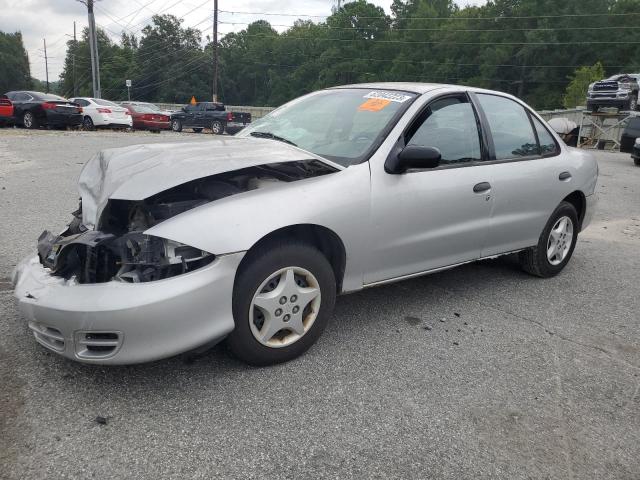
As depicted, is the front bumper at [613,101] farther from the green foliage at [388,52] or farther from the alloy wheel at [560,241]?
the green foliage at [388,52]

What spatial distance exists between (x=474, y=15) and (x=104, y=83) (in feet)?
198

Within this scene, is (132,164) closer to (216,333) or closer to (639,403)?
(216,333)

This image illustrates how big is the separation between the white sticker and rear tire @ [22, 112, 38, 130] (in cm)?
1867

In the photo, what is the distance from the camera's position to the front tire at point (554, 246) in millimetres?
4559

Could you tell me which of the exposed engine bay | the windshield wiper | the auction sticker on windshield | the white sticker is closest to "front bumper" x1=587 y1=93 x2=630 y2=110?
the white sticker

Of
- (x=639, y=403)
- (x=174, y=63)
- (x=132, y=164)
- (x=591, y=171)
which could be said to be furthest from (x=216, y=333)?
(x=174, y=63)

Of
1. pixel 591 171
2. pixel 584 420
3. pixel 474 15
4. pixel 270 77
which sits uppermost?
pixel 474 15

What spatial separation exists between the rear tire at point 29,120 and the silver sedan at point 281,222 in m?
17.9

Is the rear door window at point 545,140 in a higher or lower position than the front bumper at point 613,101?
lower

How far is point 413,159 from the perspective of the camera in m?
3.18

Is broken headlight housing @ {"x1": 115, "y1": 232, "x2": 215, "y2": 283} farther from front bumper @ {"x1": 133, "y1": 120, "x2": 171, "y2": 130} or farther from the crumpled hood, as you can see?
front bumper @ {"x1": 133, "y1": 120, "x2": 171, "y2": 130}

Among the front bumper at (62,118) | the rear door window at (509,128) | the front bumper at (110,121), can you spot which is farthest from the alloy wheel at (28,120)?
the rear door window at (509,128)

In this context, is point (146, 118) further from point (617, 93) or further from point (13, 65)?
point (13, 65)

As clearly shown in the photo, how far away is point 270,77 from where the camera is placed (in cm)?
9506
